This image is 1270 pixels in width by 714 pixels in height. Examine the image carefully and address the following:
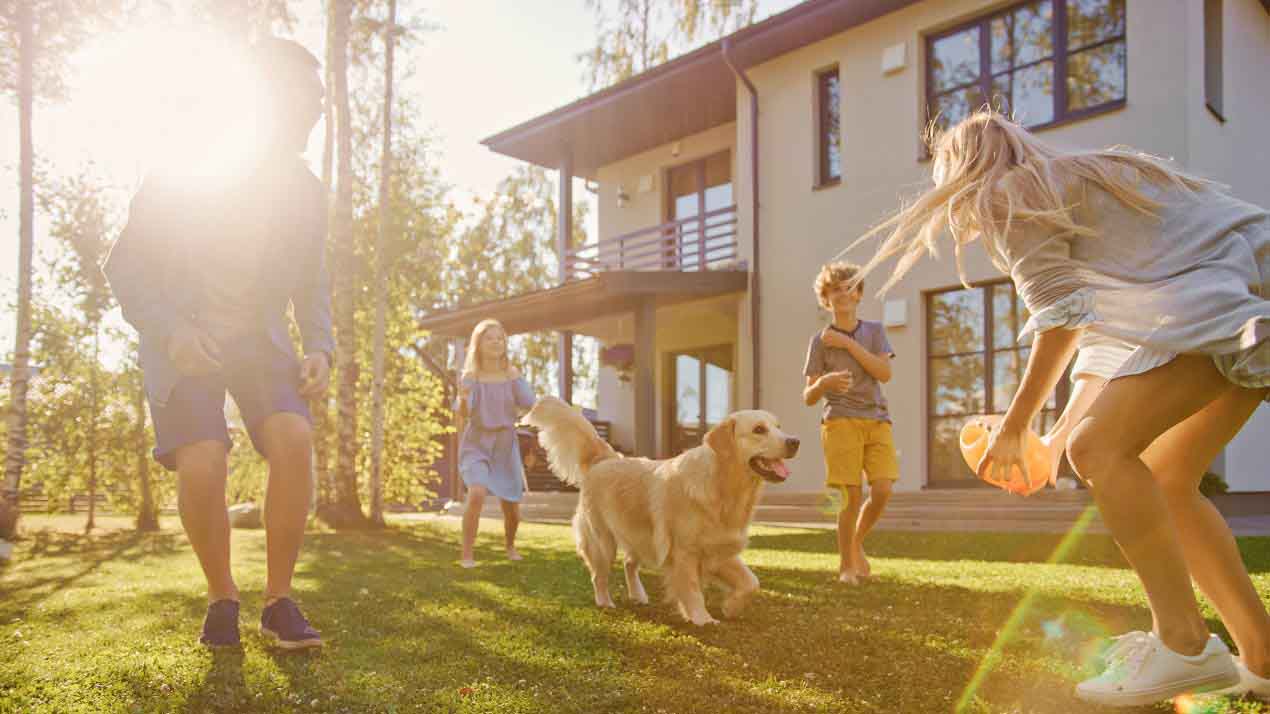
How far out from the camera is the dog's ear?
13.6 ft

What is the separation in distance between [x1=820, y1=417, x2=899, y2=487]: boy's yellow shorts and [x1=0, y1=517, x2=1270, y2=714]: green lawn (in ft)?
1.90

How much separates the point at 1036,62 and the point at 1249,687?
9.87 m

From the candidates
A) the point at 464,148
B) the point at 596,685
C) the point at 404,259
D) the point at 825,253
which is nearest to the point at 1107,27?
the point at 825,253

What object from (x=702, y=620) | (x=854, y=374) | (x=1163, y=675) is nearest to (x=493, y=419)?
(x=854, y=374)

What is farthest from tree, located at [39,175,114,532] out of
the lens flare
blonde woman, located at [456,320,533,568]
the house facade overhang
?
the lens flare

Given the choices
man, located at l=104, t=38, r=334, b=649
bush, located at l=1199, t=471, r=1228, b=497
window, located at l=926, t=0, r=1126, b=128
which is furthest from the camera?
window, located at l=926, t=0, r=1126, b=128

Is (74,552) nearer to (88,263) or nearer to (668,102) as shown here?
(88,263)

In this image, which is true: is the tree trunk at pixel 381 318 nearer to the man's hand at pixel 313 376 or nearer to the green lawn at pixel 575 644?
the green lawn at pixel 575 644

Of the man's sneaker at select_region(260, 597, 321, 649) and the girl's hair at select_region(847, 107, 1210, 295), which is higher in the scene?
the girl's hair at select_region(847, 107, 1210, 295)

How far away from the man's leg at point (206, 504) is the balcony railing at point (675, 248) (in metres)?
10.6

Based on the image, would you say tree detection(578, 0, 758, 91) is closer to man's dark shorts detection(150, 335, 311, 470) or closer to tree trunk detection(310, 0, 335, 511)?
tree trunk detection(310, 0, 335, 511)

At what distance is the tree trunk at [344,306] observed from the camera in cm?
1084

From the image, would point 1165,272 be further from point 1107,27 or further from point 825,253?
point 825,253

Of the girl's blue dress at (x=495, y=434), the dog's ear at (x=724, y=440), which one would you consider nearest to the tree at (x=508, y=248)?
the girl's blue dress at (x=495, y=434)
